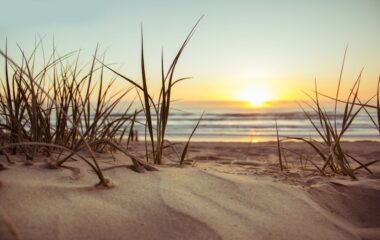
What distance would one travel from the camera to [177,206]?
48.4 inches

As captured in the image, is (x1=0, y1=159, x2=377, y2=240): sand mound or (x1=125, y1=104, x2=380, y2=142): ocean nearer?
(x1=0, y1=159, x2=377, y2=240): sand mound

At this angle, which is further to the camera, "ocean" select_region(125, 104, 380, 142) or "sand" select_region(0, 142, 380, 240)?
"ocean" select_region(125, 104, 380, 142)

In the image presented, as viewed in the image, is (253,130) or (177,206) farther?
(253,130)

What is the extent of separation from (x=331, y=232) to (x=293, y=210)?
0.14 meters

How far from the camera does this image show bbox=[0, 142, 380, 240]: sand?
1.06m

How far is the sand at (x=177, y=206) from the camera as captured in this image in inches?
41.9

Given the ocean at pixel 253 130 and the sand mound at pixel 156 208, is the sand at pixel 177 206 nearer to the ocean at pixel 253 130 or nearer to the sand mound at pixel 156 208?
the sand mound at pixel 156 208

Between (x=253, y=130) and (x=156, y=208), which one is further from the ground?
(x=156, y=208)

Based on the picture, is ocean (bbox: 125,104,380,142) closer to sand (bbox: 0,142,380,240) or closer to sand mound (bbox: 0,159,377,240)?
sand (bbox: 0,142,380,240)

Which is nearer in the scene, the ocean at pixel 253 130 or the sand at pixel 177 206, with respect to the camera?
the sand at pixel 177 206

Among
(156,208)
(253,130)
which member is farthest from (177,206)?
(253,130)

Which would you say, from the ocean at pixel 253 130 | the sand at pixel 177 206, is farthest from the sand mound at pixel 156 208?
the ocean at pixel 253 130

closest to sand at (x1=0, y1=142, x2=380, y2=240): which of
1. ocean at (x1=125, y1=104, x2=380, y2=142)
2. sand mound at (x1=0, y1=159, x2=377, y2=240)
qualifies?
sand mound at (x1=0, y1=159, x2=377, y2=240)

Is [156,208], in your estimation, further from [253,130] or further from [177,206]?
[253,130]
